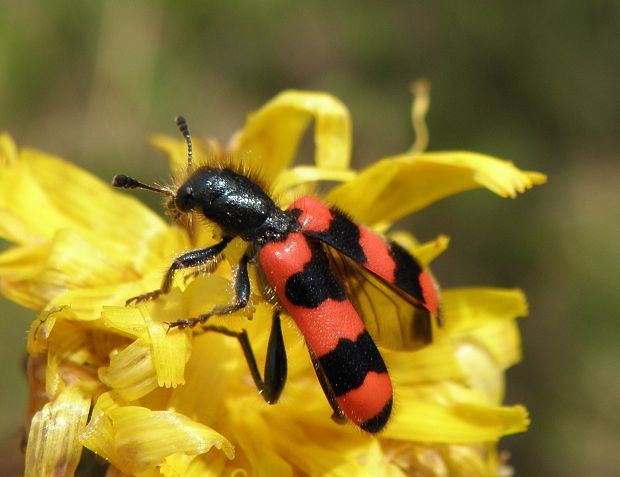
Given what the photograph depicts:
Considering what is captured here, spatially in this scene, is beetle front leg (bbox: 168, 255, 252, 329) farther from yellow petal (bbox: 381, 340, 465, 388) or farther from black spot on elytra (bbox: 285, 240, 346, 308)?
yellow petal (bbox: 381, 340, 465, 388)

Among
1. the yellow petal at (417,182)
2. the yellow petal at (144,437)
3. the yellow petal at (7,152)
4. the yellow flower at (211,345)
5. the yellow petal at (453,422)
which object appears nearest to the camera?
the yellow petal at (144,437)

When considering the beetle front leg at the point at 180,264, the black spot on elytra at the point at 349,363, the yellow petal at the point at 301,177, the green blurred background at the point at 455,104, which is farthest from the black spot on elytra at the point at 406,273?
the green blurred background at the point at 455,104

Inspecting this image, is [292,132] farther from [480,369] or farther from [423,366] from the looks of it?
[480,369]

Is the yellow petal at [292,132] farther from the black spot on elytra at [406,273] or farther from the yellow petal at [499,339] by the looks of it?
the yellow petal at [499,339]

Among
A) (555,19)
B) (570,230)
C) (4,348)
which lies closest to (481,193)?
(570,230)

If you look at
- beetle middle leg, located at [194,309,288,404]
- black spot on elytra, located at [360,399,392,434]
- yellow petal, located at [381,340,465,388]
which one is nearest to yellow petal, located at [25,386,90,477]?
beetle middle leg, located at [194,309,288,404]

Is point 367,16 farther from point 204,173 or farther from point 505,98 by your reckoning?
point 204,173
